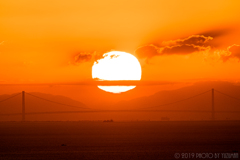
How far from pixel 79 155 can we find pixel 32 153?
5.41 m

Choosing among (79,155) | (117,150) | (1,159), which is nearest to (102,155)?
(79,155)

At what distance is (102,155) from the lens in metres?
47.7

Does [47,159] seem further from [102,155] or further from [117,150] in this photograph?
[117,150]

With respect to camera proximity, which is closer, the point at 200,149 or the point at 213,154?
the point at 213,154

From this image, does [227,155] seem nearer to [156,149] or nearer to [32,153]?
[156,149]

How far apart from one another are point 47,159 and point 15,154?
5900 millimetres

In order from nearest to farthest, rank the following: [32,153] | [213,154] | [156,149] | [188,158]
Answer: [188,158], [213,154], [32,153], [156,149]

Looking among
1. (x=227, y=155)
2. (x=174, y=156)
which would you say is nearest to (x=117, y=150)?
(x=174, y=156)

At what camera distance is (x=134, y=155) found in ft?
155

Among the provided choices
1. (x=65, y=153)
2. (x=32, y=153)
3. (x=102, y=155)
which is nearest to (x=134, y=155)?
(x=102, y=155)

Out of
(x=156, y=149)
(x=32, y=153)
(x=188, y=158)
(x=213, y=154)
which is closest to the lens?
(x=188, y=158)

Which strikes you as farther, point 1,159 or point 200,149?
point 200,149

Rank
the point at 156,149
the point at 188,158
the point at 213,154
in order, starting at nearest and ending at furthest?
the point at 188,158 < the point at 213,154 < the point at 156,149

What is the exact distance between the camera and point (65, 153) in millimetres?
49938
